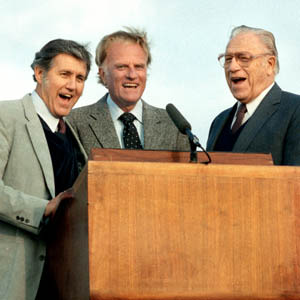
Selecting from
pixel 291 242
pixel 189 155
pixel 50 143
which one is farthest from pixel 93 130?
pixel 291 242

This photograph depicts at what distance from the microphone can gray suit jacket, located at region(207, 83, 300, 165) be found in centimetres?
117

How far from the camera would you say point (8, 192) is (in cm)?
278

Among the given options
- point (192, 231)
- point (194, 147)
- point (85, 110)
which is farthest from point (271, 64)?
point (192, 231)

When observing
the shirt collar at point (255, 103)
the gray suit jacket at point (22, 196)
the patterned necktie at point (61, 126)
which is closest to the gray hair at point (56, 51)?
the patterned necktie at point (61, 126)

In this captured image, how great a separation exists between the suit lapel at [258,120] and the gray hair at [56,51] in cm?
99

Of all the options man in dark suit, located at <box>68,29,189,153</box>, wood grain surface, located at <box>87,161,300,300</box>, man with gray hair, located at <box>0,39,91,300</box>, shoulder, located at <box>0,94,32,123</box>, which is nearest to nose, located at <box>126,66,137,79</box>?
man in dark suit, located at <box>68,29,189,153</box>

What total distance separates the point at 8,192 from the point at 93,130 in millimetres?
1085

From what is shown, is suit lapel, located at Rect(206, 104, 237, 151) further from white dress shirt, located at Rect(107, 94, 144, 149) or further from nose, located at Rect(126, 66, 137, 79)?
nose, located at Rect(126, 66, 137, 79)

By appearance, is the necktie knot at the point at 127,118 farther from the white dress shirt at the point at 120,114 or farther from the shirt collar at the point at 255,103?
the shirt collar at the point at 255,103

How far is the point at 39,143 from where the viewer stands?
9.96ft

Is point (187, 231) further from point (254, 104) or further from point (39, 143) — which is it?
point (254, 104)

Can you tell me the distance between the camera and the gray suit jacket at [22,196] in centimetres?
275

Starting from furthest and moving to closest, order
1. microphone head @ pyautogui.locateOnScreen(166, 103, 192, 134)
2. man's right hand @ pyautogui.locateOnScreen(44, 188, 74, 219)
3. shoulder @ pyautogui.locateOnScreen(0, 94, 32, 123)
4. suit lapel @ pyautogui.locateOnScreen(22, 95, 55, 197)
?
shoulder @ pyautogui.locateOnScreen(0, 94, 32, 123), suit lapel @ pyautogui.locateOnScreen(22, 95, 55, 197), man's right hand @ pyautogui.locateOnScreen(44, 188, 74, 219), microphone head @ pyautogui.locateOnScreen(166, 103, 192, 134)

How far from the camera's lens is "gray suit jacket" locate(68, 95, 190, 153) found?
12.3ft
